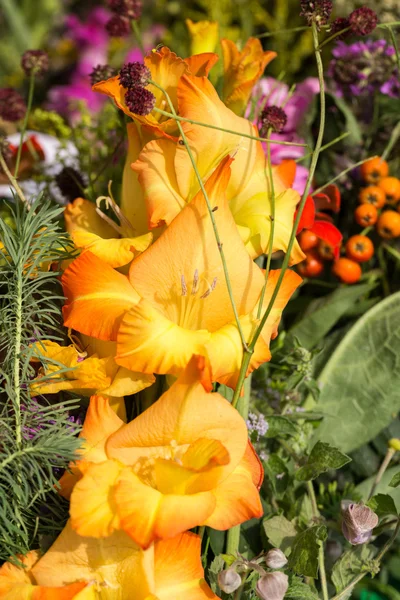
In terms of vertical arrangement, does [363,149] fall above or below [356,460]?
above

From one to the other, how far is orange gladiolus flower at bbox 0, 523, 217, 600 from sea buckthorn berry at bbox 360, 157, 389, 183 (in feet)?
1.46

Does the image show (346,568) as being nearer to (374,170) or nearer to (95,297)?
(95,297)

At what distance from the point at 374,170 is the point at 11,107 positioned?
387 mm

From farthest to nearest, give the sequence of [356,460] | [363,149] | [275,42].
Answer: [275,42] → [363,149] → [356,460]

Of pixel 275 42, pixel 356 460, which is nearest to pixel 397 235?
pixel 356 460

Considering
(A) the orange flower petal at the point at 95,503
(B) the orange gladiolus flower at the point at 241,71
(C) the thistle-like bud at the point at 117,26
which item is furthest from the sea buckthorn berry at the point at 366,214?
(A) the orange flower petal at the point at 95,503

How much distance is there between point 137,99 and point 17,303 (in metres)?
0.16

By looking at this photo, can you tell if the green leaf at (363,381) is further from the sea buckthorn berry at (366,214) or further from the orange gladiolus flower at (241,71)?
the orange gladiolus flower at (241,71)

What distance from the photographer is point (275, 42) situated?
1.17 meters

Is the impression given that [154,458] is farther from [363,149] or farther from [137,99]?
[363,149]

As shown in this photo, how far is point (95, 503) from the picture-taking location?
1.33 ft

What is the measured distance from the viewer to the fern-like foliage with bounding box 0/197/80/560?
0.44 meters

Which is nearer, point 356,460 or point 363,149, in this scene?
point 356,460

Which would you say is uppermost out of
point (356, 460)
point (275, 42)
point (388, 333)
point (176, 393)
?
point (275, 42)
